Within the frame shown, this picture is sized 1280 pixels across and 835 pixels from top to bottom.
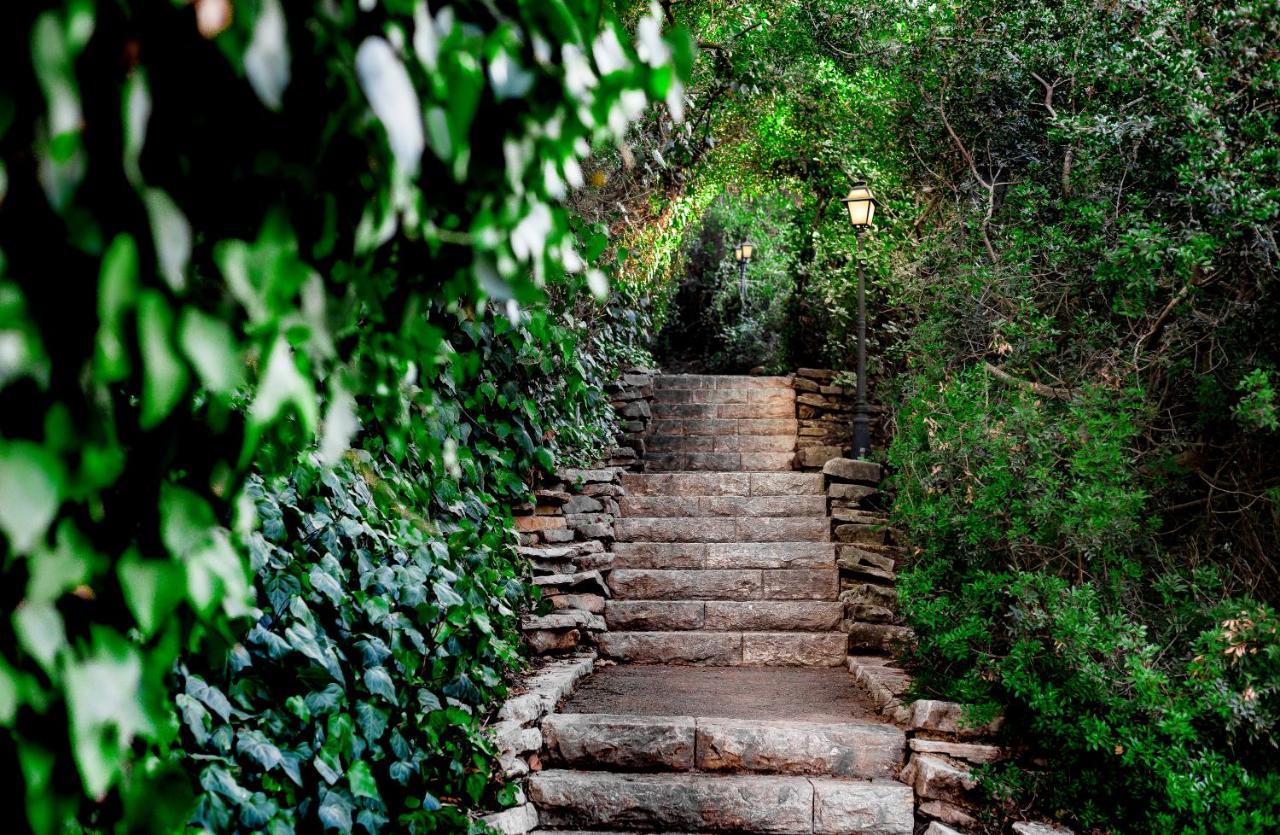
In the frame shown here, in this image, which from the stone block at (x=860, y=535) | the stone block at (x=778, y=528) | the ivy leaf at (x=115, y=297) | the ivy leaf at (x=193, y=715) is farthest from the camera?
the stone block at (x=778, y=528)

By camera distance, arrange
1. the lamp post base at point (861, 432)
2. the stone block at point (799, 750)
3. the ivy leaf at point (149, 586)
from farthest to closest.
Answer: the lamp post base at point (861, 432) < the stone block at point (799, 750) < the ivy leaf at point (149, 586)

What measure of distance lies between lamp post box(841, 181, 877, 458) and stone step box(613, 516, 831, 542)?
1010mm

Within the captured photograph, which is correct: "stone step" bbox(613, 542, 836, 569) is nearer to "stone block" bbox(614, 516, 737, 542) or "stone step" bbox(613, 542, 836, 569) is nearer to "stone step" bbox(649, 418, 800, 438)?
"stone block" bbox(614, 516, 737, 542)

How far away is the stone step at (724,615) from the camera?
490 centimetres

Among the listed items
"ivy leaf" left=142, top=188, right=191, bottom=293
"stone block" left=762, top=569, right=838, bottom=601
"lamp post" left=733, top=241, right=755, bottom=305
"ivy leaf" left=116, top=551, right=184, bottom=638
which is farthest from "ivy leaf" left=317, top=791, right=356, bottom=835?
"lamp post" left=733, top=241, right=755, bottom=305

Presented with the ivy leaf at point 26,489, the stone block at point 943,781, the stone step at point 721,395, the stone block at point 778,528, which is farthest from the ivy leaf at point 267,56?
the stone step at point 721,395

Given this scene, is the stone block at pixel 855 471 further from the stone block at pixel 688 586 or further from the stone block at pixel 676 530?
the stone block at pixel 688 586

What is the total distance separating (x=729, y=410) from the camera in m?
8.28

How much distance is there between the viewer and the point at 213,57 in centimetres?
67

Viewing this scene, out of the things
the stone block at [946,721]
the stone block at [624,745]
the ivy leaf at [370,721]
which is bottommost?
the stone block at [624,745]

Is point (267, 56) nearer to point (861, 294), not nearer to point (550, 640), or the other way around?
point (550, 640)

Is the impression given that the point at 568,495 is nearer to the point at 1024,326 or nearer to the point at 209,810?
the point at 1024,326

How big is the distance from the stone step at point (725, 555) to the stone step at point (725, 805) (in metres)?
2.26

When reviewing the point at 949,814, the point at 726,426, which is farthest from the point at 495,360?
the point at 726,426
